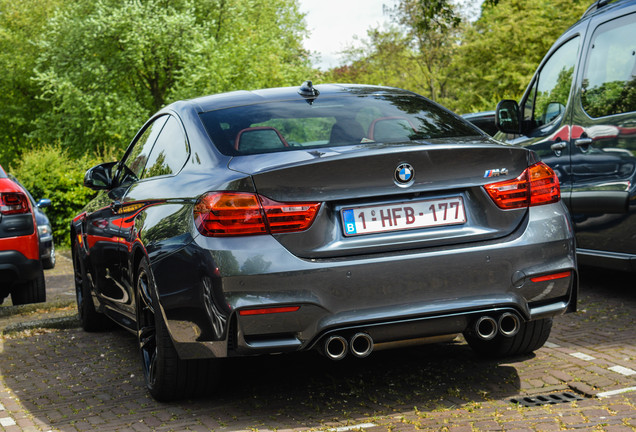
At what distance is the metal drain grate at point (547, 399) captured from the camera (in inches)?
165

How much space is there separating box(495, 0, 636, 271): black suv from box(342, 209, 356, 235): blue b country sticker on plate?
3.16 meters

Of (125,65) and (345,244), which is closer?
(345,244)

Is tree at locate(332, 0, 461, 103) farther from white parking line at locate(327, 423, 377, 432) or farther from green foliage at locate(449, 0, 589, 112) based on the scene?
white parking line at locate(327, 423, 377, 432)

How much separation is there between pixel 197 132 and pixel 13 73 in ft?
150

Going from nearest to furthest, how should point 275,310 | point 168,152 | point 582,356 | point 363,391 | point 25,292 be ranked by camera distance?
point 275,310 < point 363,391 < point 168,152 < point 582,356 < point 25,292

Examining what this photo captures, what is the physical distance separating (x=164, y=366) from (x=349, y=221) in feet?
4.29

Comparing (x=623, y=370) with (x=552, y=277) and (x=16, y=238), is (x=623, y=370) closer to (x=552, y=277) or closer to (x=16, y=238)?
(x=552, y=277)

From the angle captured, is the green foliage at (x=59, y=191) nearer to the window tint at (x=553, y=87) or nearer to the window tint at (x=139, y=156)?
the window tint at (x=553, y=87)

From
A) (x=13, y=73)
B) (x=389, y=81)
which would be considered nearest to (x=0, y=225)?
(x=13, y=73)

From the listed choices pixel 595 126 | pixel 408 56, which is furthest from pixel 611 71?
pixel 408 56

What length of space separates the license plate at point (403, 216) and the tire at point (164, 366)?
44.8 inches

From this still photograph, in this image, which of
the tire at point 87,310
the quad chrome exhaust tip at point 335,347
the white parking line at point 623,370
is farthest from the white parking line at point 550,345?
the tire at point 87,310

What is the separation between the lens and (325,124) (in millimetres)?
4609

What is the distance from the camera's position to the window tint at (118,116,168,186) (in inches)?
218
